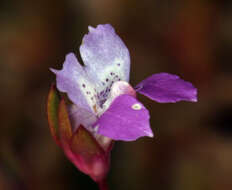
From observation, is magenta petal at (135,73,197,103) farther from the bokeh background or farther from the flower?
the bokeh background

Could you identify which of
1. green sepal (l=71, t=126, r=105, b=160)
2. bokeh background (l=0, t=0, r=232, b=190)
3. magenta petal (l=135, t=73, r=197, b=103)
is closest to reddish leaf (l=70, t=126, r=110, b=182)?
green sepal (l=71, t=126, r=105, b=160)

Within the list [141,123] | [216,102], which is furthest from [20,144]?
[141,123]

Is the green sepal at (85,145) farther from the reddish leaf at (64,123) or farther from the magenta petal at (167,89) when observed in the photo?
the magenta petal at (167,89)

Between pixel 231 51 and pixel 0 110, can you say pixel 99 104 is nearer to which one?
pixel 0 110

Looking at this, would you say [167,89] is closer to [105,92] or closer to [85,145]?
[105,92]

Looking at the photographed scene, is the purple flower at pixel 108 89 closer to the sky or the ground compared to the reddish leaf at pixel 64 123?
closer to the sky

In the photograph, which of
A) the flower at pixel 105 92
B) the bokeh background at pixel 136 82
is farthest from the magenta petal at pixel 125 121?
the bokeh background at pixel 136 82

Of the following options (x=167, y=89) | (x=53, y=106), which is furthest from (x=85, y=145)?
(x=167, y=89)
